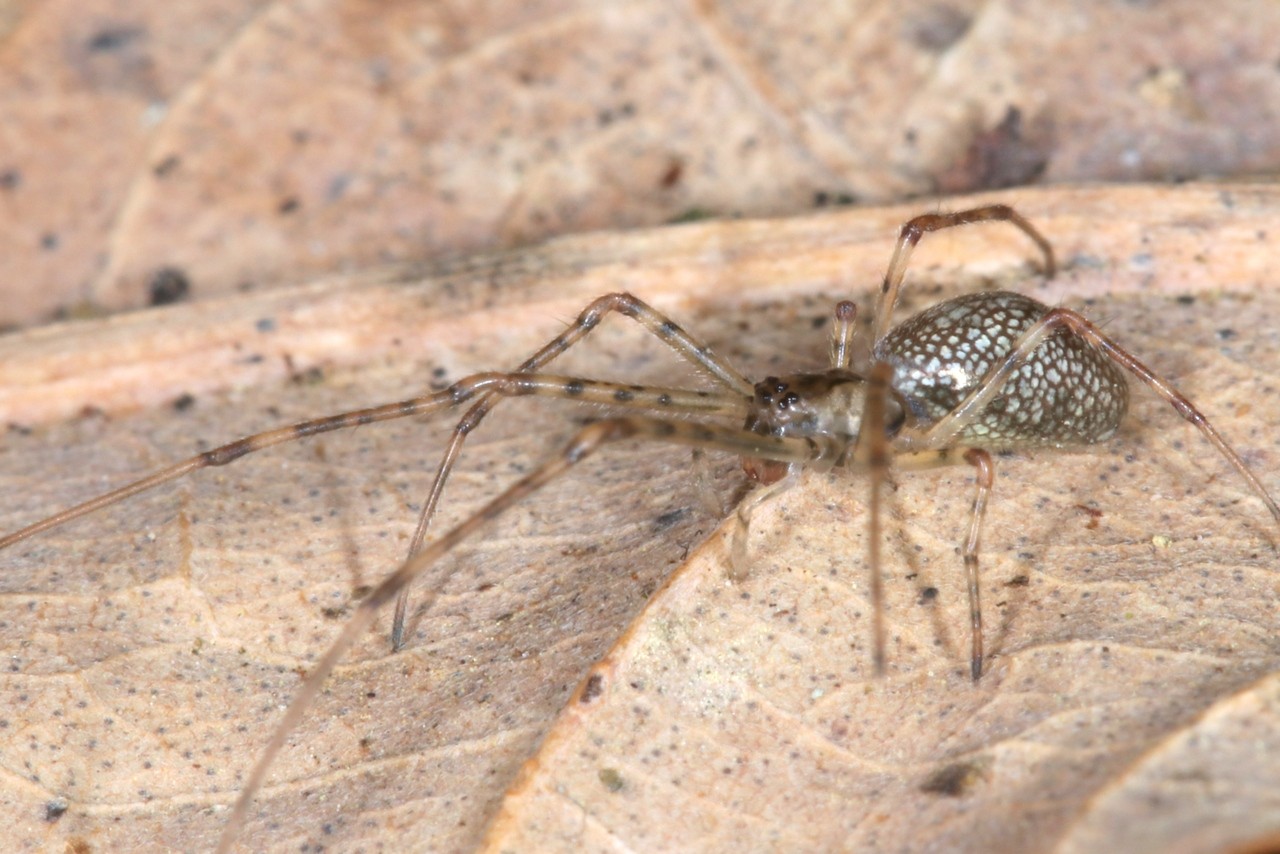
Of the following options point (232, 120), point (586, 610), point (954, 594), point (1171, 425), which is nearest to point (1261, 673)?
point (954, 594)

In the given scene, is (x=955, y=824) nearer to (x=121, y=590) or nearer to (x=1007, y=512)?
(x=1007, y=512)

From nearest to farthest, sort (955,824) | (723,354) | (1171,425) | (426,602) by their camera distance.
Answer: (955,824) → (426,602) → (1171,425) → (723,354)

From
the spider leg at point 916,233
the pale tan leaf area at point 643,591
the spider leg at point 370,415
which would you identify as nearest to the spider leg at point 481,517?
the pale tan leaf area at point 643,591

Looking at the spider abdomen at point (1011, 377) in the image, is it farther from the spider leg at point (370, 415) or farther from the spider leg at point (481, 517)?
the spider leg at point (370, 415)

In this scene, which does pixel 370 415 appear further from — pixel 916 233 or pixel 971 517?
pixel 916 233

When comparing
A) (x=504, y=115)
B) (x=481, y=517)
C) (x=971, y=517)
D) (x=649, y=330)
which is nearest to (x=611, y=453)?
(x=649, y=330)

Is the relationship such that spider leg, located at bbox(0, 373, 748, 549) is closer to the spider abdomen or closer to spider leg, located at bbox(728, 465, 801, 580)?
spider leg, located at bbox(728, 465, 801, 580)
